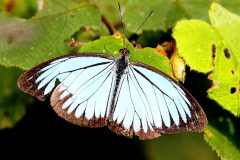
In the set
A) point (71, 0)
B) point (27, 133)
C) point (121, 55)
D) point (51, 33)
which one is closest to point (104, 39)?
point (121, 55)

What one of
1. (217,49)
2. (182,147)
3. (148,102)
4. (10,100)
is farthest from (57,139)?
(217,49)

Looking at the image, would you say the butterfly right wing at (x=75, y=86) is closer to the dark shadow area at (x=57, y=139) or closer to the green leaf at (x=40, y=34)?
the green leaf at (x=40, y=34)

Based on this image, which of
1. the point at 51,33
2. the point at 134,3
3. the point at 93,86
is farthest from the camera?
the point at 134,3

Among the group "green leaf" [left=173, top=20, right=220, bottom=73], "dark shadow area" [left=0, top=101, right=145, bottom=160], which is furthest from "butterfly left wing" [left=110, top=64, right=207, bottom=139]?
"dark shadow area" [left=0, top=101, right=145, bottom=160]

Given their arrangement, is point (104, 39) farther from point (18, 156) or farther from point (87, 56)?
point (18, 156)

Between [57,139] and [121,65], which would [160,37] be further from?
[57,139]

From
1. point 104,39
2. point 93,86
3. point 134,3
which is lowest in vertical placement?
point 93,86

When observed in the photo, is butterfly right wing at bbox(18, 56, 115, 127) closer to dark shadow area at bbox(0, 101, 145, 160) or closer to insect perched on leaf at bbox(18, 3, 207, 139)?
insect perched on leaf at bbox(18, 3, 207, 139)
